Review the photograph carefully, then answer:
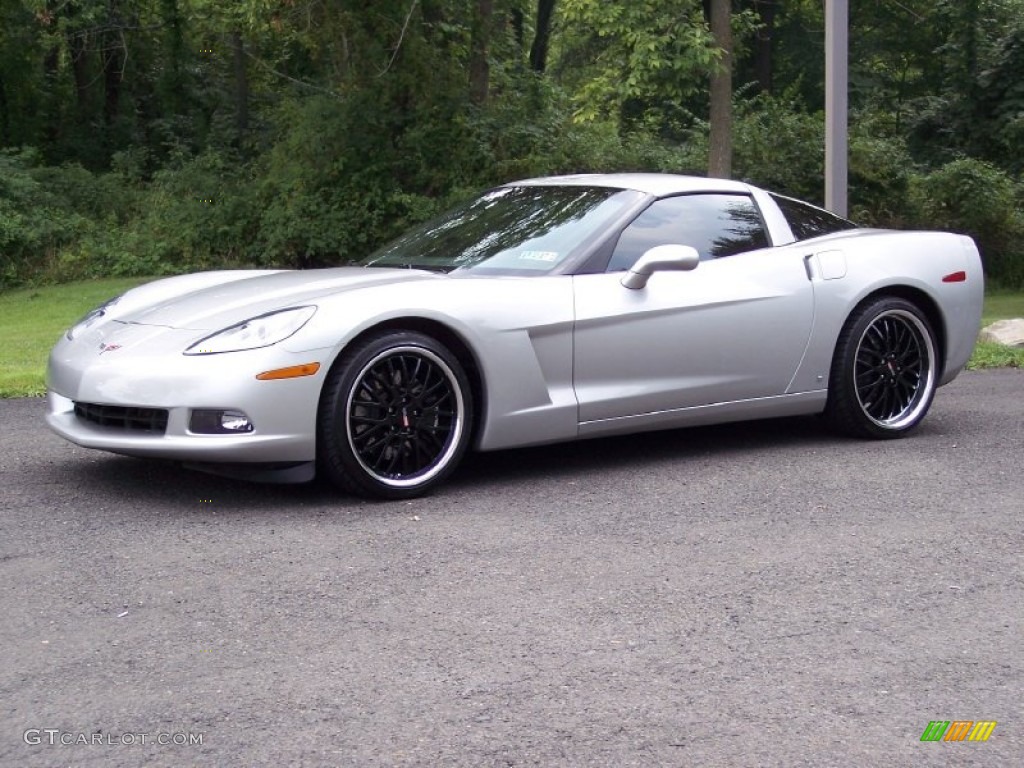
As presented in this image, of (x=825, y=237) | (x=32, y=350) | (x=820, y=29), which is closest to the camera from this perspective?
(x=825, y=237)

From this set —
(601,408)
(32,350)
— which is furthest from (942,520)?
(32,350)

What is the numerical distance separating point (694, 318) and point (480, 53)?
15.6 m

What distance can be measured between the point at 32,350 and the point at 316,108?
965 cm

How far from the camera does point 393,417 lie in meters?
5.46

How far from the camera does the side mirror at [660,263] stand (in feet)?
19.5

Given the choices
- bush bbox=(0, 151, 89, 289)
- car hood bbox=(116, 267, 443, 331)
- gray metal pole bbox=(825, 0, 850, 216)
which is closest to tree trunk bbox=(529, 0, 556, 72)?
bush bbox=(0, 151, 89, 289)

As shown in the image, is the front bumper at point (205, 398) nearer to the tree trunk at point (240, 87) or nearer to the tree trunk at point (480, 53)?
the tree trunk at point (480, 53)

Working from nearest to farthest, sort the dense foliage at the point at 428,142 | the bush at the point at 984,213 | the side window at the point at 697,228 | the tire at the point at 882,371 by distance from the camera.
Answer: the side window at the point at 697,228, the tire at the point at 882,371, the dense foliage at the point at 428,142, the bush at the point at 984,213

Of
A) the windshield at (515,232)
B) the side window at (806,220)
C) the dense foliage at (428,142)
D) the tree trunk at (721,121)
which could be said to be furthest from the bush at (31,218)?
the side window at (806,220)

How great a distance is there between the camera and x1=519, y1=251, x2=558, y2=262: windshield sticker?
612cm

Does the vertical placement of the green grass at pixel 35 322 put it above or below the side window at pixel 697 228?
below

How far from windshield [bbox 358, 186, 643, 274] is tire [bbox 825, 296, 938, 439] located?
4.45ft

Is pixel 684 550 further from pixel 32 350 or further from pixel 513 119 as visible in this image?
pixel 513 119

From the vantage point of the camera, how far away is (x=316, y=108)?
20.4 m
